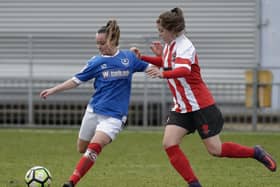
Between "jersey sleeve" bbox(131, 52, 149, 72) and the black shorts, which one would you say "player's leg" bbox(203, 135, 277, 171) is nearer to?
the black shorts

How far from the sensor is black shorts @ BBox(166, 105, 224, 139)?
867 cm

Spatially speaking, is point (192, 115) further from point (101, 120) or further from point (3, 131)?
point (3, 131)

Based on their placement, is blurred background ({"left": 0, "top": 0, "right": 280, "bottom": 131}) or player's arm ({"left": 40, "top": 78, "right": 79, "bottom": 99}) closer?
player's arm ({"left": 40, "top": 78, "right": 79, "bottom": 99})

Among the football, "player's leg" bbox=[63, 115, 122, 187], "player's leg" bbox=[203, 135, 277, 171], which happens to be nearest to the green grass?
the football

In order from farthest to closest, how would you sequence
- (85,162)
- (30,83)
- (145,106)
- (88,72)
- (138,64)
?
(30,83) < (145,106) < (138,64) < (88,72) < (85,162)

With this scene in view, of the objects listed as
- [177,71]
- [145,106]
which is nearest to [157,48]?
[177,71]

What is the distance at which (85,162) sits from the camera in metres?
8.90

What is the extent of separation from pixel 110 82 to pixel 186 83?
3.03 feet

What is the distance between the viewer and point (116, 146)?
14672mm

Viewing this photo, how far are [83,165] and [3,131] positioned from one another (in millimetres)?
9207

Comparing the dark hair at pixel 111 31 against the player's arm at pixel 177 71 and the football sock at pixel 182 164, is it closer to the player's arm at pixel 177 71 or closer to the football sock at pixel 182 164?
the player's arm at pixel 177 71

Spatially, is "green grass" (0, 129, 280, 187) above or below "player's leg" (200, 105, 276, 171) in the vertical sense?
below

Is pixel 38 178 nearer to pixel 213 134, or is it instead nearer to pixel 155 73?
pixel 155 73

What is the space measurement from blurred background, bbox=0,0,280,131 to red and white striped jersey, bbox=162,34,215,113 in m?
9.73
